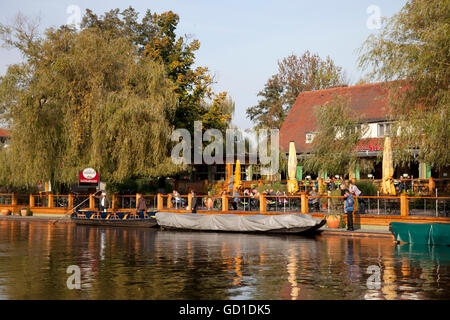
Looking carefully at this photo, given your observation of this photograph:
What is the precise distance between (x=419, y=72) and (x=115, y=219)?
711 inches

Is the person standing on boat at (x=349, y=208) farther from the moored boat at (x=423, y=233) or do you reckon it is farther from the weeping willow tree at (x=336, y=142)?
the weeping willow tree at (x=336, y=142)

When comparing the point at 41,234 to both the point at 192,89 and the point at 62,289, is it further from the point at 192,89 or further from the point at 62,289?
the point at 192,89

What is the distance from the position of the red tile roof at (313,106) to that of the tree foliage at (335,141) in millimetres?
1962

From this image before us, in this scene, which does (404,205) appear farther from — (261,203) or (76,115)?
(76,115)

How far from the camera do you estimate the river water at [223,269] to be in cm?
1132

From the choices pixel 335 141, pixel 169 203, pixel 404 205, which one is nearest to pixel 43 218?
pixel 169 203

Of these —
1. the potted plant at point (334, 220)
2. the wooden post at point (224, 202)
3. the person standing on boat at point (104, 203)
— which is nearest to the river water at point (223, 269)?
the potted plant at point (334, 220)

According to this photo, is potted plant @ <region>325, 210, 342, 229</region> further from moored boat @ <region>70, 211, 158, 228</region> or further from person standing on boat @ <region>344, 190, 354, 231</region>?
moored boat @ <region>70, 211, 158, 228</region>

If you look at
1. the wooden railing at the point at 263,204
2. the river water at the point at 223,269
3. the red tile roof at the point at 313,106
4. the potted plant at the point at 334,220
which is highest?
the red tile roof at the point at 313,106

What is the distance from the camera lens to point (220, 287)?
39.2ft

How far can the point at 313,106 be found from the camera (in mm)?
50969

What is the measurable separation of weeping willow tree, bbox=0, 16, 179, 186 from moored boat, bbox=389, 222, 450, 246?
61.5ft
